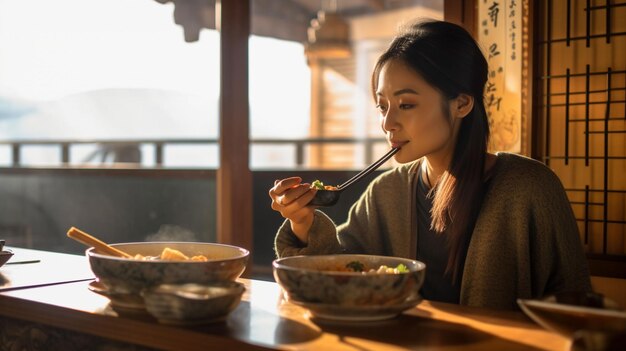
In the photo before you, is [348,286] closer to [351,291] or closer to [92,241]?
[351,291]

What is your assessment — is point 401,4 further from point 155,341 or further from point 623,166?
point 155,341

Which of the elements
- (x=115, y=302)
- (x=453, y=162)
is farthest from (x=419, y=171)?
(x=115, y=302)

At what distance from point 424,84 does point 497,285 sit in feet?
1.85

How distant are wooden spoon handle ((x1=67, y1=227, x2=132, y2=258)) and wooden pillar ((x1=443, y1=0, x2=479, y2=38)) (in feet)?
5.87

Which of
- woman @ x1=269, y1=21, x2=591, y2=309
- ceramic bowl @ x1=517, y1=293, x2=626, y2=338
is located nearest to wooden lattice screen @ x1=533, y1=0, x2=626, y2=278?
woman @ x1=269, y1=21, x2=591, y2=309

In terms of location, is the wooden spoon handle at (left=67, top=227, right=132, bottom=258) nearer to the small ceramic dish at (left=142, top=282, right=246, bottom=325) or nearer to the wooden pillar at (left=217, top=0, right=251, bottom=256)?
the small ceramic dish at (left=142, top=282, right=246, bottom=325)

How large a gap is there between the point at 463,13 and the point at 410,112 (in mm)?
1172

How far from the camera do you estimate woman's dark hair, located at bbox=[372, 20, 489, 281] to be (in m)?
1.90

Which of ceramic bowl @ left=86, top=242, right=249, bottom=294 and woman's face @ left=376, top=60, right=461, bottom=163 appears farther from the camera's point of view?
woman's face @ left=376, top=60, right=461, bottom=163

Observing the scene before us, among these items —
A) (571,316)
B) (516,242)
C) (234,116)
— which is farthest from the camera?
(234,116)

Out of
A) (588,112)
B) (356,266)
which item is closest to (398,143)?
(356,266)

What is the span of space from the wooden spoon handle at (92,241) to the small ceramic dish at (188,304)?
27 centimetres

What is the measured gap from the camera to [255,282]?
5.80ft

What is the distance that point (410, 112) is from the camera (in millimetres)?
1848
